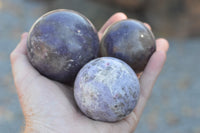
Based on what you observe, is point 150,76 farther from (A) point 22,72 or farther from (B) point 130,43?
(A) point 22,72

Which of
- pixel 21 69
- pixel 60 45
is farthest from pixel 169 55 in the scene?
pixel 21 69

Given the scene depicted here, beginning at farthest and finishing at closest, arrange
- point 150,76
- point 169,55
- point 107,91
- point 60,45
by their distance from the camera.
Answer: point 169,55 → point 150,76 → point 60,45 → point 107,91

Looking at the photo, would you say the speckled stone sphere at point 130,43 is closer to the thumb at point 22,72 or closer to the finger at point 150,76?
the finger at point 150,76

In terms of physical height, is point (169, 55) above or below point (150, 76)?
below

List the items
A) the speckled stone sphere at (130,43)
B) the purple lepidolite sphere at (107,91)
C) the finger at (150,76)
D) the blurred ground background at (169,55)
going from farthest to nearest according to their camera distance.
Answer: the blurred ground background at (169,55) → the speckled stone sphere at (130,43) → the finger at (150,76) → the purple lepidolite sphere at (107,91)

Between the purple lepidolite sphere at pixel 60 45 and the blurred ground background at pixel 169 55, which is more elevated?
the purple lepidolite sphere at pixel 60 45

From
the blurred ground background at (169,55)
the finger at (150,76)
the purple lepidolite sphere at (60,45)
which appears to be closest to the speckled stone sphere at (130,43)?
the finger at (150,76)
